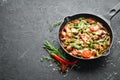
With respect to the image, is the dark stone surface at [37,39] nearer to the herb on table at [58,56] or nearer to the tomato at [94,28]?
the herb on table at [58,56]

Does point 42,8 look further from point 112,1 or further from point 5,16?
point 112,1

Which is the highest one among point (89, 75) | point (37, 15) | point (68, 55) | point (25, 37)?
point (37, 15)

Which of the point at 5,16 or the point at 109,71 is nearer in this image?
the point at 109,71

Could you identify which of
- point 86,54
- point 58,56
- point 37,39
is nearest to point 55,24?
point 37,39

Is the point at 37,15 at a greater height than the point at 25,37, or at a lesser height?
greater

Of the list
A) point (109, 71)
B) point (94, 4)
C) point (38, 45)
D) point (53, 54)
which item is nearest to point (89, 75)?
point (109, 71)

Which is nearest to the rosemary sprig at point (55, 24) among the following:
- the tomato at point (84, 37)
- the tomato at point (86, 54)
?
the tomato at point (84, 37)
